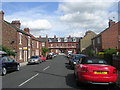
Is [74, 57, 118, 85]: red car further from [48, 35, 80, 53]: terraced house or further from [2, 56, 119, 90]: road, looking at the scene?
[48, 35, 80, 53]: terraced house

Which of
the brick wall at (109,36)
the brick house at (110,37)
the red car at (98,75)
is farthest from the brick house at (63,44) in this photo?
the red car at (98,75)

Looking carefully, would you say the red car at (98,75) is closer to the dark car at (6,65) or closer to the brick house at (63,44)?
the dark car at (6,65)

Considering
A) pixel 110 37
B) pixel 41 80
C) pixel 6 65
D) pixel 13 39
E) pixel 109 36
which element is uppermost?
pixel 109 36

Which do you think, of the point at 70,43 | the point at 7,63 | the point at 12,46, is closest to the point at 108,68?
the point at 7,63

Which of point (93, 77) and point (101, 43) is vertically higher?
point (101, 43)

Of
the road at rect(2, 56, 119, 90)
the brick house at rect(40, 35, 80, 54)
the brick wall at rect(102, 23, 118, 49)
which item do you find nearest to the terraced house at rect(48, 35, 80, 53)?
the brick house at rect(40, 35, 80, 54)

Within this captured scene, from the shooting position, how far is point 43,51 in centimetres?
5919

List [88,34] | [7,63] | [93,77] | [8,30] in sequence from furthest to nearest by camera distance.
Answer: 1. [88,34]
2. [8,30]
3. [7,63]
4. [93,77]

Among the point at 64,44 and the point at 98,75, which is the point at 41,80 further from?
the point at 64,44

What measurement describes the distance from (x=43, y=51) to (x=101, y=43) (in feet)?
75.8

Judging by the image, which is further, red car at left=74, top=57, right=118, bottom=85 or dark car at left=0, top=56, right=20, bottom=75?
dark car at left=0, top=56, right=20, bottom=75

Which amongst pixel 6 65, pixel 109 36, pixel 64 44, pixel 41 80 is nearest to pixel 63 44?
pixel 64 44

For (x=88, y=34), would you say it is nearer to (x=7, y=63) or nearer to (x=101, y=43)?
(x=101, y=43)

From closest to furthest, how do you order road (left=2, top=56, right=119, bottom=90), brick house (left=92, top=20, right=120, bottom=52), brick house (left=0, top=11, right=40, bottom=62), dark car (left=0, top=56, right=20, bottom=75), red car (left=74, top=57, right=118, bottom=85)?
1. red car (left=74, top=57, right=118, bottom=85)
2. road (left=2, top=56, right=119, bottom=90)
3. dark car (left=0, top=56, right=20, bottom=75)
4. brick house (left=0, top=11, right=40, bottom=62)
5. brick house (left=92, top=20, right=120, bottom=52)
